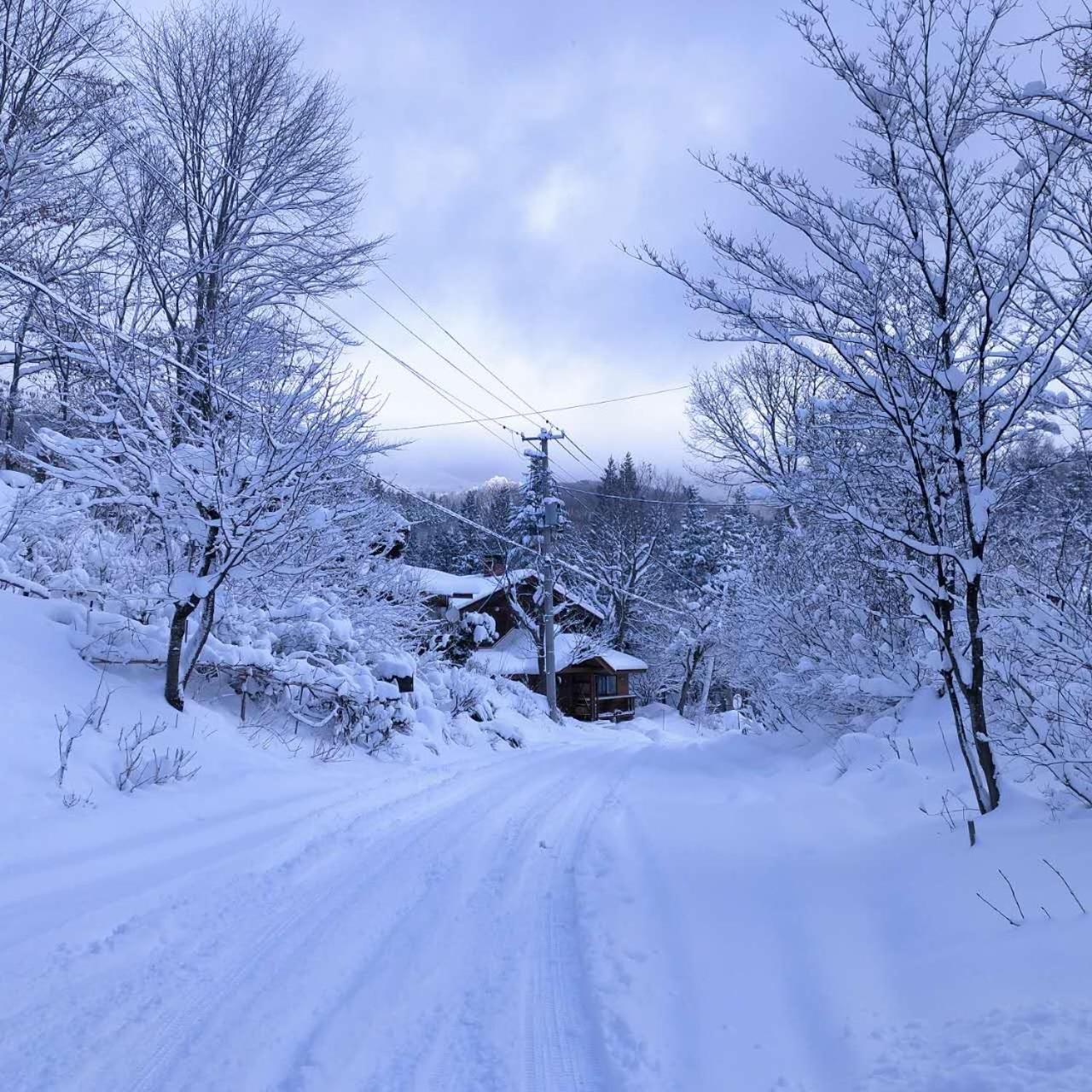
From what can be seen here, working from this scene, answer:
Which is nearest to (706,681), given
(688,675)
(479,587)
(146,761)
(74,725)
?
(688,675)

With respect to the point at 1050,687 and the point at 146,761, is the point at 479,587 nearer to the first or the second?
the point at 146,761

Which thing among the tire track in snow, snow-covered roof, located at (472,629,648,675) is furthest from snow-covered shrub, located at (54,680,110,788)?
snow-covered roof, located at (472,629,648,675)

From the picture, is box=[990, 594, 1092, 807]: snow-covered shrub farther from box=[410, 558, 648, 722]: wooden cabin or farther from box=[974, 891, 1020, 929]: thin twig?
box=[410, 558, 648, 722]: wooden cabin

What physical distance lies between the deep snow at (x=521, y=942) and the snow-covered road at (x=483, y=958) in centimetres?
2

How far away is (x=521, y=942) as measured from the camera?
168 inches

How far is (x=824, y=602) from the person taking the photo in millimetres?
12703

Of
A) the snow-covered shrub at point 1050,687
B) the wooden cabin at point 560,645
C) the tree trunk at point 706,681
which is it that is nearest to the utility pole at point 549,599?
the wooden cabin at point 560,645

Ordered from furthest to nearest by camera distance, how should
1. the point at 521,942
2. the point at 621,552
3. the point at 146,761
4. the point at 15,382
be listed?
the point at 621,552
the point at 15,382
the point at 146,761
the point at 521,942

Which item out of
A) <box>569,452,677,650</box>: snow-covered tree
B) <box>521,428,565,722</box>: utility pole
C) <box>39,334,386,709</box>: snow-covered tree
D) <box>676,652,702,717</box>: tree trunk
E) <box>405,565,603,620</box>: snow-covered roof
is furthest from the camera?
<box>676,652,702,717</box>: tree trunk

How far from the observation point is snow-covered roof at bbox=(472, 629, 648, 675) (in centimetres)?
2991

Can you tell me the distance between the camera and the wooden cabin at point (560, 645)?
3102 centimetres

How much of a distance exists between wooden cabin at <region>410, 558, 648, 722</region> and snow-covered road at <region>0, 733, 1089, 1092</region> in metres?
23.8

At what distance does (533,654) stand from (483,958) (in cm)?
2953

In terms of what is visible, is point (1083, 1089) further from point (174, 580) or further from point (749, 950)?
point (174, 580)
